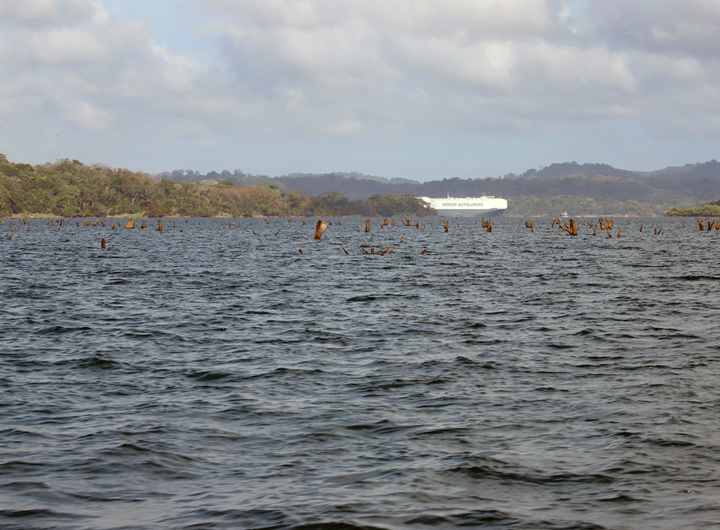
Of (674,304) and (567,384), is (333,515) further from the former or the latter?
(674,304)

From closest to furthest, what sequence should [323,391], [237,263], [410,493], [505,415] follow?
[410,493], [505,415], [323,391], [237,263]

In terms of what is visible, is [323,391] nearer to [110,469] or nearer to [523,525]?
[110,469]

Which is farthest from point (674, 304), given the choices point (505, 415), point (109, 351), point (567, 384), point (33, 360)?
point (33, 360)

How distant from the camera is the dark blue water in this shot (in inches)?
356

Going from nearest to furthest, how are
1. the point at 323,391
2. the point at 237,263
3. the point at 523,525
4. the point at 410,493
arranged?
1. the point at 523,525
2. the point at 410,493
3. the point at 323,391
4. the point at 237,263

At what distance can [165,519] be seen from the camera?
859 cm

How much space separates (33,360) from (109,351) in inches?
75.5

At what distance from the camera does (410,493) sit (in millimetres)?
9375

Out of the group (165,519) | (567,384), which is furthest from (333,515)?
(567,384)

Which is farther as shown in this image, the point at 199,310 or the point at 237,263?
the point at 237,263

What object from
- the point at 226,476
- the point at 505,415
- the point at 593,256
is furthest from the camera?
the point at 593,256

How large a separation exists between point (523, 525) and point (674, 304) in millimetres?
21752

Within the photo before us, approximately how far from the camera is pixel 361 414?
42.7ft

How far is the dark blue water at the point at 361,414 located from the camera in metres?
9.05
